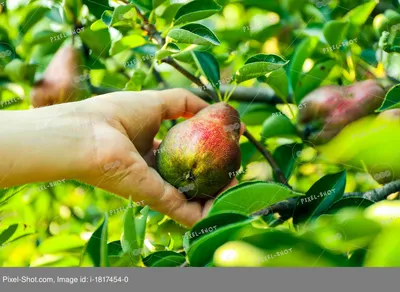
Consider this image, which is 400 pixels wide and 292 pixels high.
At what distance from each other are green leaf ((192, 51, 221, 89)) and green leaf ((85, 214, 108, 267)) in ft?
1.46

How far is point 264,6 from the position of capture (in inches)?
46.3

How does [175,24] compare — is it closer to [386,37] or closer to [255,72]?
[255,72]

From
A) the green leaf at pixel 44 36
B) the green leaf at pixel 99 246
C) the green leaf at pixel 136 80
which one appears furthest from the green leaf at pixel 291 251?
the green leaf at pixel 44 36

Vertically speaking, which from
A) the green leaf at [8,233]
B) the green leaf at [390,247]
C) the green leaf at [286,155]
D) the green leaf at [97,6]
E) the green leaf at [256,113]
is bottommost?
the green leaf at [8,233]

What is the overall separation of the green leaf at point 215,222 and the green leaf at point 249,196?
0.04 m

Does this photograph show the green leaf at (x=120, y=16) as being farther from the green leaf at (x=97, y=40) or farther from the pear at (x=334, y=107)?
the pear at (x=334, y=107)

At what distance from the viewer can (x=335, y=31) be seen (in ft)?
3.08

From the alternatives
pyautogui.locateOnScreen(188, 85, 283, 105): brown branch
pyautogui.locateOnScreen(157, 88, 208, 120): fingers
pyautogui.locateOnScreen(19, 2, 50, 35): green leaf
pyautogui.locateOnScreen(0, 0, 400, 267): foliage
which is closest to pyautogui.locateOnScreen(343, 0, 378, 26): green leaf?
pyautogui.locateOnScreen(0, 0, 400, 267): foliage

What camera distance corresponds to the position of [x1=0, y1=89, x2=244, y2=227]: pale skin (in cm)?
82

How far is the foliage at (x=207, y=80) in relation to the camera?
604mm

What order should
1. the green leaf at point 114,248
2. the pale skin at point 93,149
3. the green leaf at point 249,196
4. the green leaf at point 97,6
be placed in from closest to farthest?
the green leaf at point 249,196 → the green leaf at point 114,248 → the pale skin at point 93,149 → the green leaf at point 97,6

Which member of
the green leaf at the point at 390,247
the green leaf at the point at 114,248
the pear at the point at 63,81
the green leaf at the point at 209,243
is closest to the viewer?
the green leaf at the point at 390,247

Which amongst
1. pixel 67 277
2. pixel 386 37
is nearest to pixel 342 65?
pixel 386 37

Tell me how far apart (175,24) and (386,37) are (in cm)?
37
